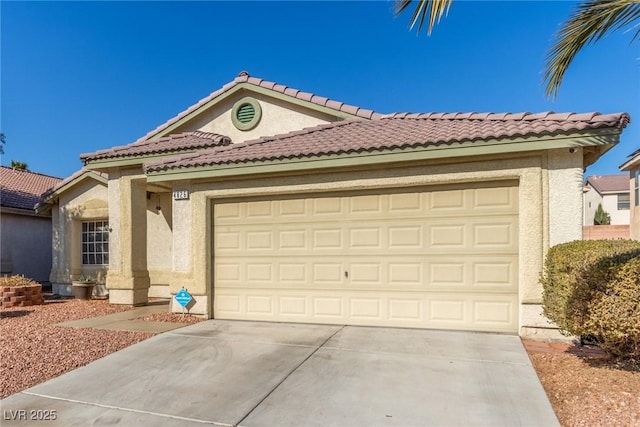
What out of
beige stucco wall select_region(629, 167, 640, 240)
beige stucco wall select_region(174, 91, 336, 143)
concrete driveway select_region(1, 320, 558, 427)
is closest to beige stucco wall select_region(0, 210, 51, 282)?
beige stucco wall select_region(174, 91, 336, 143)

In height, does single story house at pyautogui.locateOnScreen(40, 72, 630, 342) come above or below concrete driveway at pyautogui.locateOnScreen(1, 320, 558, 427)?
above

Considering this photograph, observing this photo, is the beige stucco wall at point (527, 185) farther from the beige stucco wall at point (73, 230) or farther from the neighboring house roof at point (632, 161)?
the neighboring house roof at point (632, 161)

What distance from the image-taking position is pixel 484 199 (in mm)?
6848

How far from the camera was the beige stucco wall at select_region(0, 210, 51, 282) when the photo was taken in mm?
14942

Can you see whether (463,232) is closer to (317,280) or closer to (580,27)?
(317,280)

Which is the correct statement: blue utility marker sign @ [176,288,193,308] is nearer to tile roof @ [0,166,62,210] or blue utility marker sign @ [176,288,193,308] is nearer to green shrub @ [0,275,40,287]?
green shrub @ [0,275,40,287]

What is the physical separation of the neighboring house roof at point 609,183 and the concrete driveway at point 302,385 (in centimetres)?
3963

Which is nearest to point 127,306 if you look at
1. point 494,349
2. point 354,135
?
point 354,135

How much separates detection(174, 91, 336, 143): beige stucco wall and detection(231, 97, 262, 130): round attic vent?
0.12 m

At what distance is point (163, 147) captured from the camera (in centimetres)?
1025

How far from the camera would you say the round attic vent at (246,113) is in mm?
11625

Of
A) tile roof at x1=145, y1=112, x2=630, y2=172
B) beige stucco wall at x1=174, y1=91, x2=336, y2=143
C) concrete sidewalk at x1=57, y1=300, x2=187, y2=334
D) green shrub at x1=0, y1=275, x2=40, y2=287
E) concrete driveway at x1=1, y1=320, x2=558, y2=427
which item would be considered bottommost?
concrete sidewalk at x1=57, y1=300, x2=187, y2=334

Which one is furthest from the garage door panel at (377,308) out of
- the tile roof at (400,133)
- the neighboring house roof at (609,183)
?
the neighboring house roof at (609,183)

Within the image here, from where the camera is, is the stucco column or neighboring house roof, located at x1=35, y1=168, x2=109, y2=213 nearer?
the stucco column
